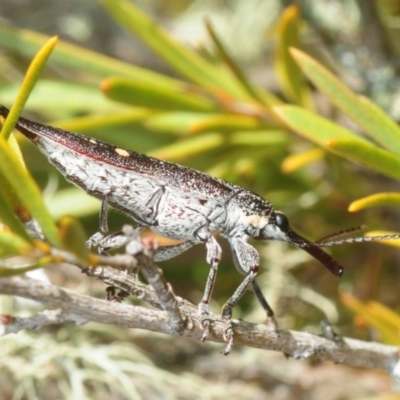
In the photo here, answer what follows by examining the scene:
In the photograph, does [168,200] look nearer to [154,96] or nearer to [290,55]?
[154,96]

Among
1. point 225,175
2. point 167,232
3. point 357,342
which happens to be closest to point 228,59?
point 225,175

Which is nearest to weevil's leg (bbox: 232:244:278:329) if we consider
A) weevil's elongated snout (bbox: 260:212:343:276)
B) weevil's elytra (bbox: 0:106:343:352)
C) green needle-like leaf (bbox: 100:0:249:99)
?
weevil's elytra (bbox: 0:106:343:352)

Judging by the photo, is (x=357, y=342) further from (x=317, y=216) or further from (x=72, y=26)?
(x=72, y=26)

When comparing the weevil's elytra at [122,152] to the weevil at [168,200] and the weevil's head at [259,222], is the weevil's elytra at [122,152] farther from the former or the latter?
the weevil's head at [259,222]

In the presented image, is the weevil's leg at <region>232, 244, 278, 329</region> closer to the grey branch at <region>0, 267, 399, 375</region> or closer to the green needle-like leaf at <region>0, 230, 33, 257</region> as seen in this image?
the grey branch at <region>0, 267, 399, 375</region>

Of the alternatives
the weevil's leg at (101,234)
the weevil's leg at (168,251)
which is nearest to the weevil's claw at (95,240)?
the weevil's leg at (101,234)
